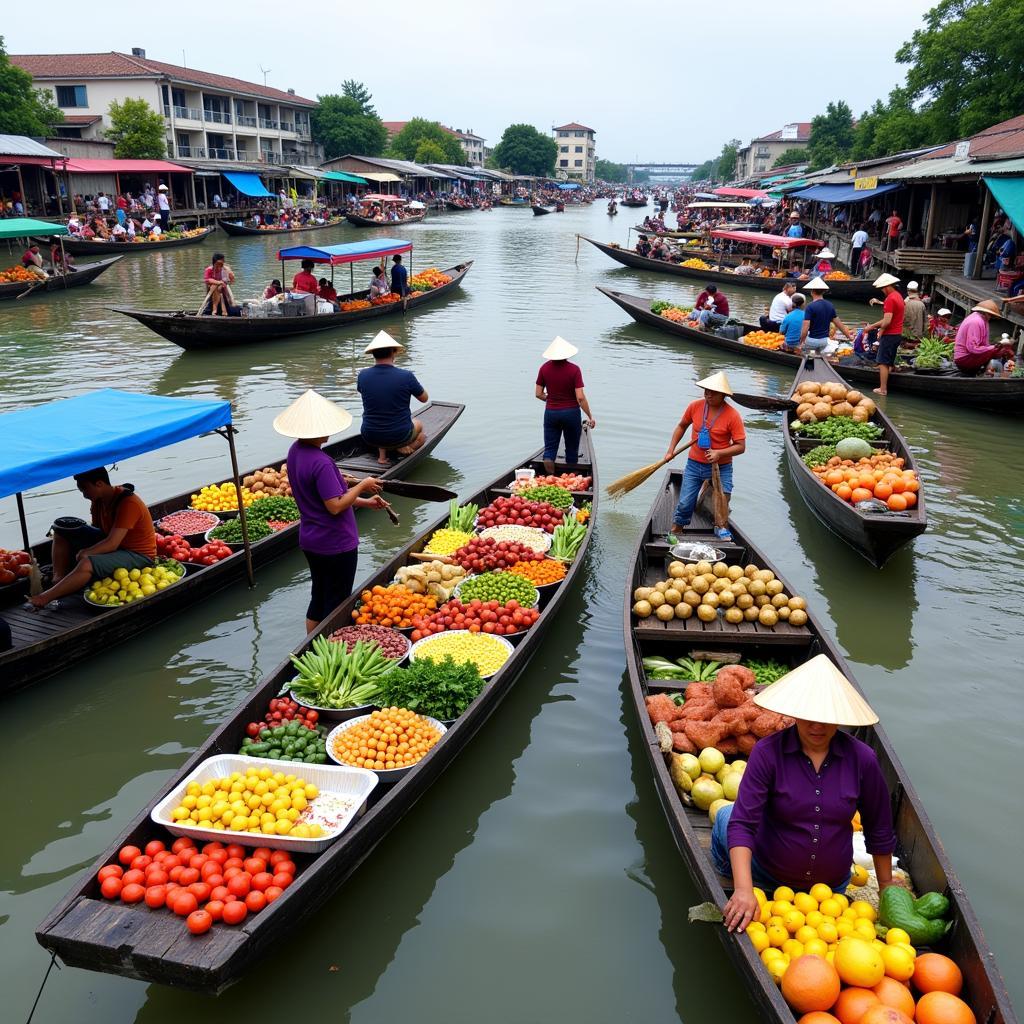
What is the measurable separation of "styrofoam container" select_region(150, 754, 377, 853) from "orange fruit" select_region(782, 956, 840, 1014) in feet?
6.81

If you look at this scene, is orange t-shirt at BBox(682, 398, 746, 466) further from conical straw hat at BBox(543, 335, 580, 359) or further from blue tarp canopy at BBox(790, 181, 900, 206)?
blue tarp canopy at BBox(790, 181, 900, 206)

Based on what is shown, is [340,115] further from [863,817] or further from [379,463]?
[863,817]

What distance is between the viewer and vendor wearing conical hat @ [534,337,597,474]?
8797mm

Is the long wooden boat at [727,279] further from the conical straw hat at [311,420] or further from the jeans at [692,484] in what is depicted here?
the conical straw hat at [311,420]

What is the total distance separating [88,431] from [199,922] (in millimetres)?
3860

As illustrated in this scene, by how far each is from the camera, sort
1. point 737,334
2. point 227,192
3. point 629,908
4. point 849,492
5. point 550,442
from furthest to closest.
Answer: point 227,192, point 737,334, point 550,442, point 849,492, point 629,908

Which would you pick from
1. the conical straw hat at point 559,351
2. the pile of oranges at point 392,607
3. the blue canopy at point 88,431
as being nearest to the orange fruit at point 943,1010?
the pile of oranges at point 392,607

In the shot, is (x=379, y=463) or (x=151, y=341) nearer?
(x=379, y=463)

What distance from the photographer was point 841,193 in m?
28.4

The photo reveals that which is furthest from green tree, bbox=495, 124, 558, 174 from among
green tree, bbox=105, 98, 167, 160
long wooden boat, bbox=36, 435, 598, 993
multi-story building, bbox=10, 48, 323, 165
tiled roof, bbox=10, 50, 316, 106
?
long wooden boat, bbox=36, 435, 598, 993

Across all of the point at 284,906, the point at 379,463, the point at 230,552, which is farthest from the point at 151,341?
the point at 284,906

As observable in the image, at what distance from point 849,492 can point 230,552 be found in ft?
19.5

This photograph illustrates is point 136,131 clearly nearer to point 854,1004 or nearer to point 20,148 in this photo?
point 20,148

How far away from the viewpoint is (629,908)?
4375mm
